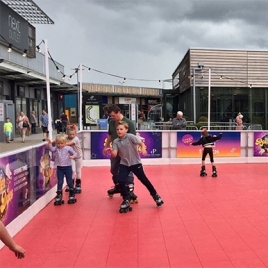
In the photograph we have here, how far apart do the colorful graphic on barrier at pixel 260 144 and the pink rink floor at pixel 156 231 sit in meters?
3.88

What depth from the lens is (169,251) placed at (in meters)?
3.86

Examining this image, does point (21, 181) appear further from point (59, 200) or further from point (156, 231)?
point (156, 231)

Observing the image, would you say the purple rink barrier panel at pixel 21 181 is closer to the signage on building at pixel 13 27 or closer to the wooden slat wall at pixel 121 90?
the signage on building at pixel 13 27

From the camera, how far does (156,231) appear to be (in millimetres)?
4582

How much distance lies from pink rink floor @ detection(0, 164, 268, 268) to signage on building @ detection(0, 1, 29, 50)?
1493 centimetres

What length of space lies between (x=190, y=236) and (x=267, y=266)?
110cm

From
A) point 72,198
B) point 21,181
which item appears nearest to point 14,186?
point 21,181

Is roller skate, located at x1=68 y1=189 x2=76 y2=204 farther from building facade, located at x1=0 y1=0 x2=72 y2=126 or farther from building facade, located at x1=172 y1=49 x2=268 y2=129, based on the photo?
building facade, located at x1=172 y1=49 x2=268 y2=129

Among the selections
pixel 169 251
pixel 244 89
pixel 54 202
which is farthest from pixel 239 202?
pixel 244 89

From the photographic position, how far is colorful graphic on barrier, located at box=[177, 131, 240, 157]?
35.6ft

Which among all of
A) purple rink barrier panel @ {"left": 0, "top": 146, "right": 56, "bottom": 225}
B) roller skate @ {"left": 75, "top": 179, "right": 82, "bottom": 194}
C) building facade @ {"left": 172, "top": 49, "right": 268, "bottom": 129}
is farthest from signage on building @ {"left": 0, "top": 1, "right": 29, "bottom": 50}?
purple rink barrier panel @ {"left": 0, "top": 146, "right": 56, "bottom": 225}

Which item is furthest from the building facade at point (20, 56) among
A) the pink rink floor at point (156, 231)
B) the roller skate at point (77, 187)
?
the pink rink floor at point (156, 231)

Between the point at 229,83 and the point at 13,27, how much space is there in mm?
14898

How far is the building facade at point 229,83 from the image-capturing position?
955 inches
